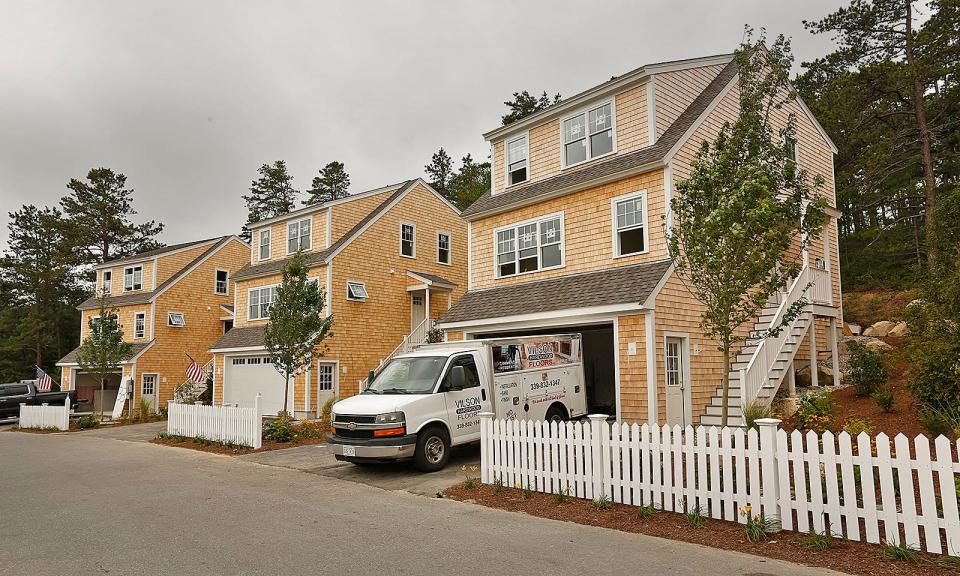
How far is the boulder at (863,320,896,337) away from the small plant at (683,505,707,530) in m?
16.6

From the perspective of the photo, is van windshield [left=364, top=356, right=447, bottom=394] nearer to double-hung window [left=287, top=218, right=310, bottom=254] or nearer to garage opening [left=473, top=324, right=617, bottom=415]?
garage opening [left=473, top=324, right=617, bottom=415]

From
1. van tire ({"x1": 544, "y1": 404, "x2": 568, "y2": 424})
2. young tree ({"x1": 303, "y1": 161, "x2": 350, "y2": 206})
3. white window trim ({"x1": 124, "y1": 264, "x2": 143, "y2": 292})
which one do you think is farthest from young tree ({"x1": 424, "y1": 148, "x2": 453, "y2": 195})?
van tire ({"x1": 544, "y1": 404, "x2": 568, "y2": 424})

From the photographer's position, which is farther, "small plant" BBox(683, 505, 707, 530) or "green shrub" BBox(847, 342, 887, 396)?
"green shrub" BBox(847, 342, 887, 396)

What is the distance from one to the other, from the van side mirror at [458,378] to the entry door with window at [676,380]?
485 centimetres

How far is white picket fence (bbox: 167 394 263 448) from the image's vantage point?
52.0 ft

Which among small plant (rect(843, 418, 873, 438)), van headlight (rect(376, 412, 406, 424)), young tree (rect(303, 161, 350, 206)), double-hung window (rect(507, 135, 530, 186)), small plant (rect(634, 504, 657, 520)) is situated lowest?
small plant (rect(634, 504, 657, 520))

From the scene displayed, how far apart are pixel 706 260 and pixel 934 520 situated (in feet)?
13.4

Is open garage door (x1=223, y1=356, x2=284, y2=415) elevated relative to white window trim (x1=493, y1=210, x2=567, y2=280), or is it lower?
lower

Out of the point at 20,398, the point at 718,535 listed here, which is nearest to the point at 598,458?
the point at 718,535

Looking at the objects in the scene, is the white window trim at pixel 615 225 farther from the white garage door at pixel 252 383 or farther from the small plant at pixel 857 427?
the white garage door at pixel 252 383

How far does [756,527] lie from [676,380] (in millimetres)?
7875

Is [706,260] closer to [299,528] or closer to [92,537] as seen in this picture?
[299,528]

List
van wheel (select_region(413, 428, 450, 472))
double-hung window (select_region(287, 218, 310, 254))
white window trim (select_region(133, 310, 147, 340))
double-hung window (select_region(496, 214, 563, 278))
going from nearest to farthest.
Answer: van wheel (select_region(413, 428, 450, 472)), double-hung window (select_region(496, 214, 563, 278)), double-hung window (select_region(287, 218, 310, 254)), white window trim (select_region(133, 310, 147, 340))

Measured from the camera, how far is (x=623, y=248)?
15.7 meters
